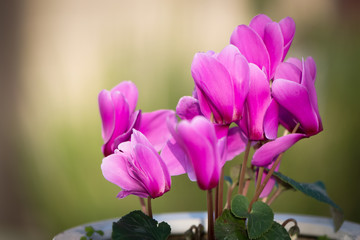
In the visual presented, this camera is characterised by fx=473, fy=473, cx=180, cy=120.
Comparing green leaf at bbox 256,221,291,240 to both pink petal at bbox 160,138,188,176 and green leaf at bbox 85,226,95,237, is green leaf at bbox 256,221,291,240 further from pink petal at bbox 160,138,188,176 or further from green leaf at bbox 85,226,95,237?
green leaf at bbox 85,226,95,237

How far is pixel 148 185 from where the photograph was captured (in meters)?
0.42

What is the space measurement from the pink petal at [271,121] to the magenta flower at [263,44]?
0.12ft

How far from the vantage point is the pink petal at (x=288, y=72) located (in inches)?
17.4

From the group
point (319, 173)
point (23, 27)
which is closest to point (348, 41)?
point (319, 173)

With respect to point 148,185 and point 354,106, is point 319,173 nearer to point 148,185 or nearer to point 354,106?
point 354,106

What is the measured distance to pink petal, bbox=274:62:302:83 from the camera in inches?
→ 17.4

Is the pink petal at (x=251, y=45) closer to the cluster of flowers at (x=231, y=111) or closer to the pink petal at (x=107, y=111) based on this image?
the cluster of flowers at (x=231, y=111)

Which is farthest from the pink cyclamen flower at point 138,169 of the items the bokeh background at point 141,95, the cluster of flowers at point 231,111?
the bokeh background at point 141,95

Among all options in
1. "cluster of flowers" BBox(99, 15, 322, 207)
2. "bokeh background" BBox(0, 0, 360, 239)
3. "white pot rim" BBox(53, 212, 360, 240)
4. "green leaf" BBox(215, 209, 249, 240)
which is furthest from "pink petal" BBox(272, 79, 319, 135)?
"bokeh background" BBox(0, 0, 360, 239)

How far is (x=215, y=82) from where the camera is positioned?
1.29 ft

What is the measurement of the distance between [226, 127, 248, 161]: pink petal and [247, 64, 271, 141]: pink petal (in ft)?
0.23

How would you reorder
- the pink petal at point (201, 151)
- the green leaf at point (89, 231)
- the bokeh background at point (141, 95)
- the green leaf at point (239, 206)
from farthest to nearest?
the bokeh background at point (141, 95) < the green leaf at point (89, 231) < the green leaf at point (239, 206) < the pink petal at point (201, 151)

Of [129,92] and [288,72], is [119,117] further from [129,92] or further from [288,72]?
[288,72]

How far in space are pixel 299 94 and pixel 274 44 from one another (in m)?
0.07
